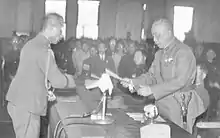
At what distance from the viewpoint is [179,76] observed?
285 cm

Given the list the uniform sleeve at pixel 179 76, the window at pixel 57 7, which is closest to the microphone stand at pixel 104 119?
the uniform sleeve at pixel 179 76

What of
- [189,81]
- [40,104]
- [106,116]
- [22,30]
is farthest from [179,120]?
[22,30]

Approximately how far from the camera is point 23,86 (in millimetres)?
2648

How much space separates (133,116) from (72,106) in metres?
0.65

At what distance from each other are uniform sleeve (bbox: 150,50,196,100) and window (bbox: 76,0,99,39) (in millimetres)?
2154

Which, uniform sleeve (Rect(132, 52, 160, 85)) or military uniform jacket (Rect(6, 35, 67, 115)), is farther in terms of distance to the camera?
uniform sleeve (Rect(132, 52, 160, 85))

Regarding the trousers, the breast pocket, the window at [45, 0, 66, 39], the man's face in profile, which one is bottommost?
the trousers

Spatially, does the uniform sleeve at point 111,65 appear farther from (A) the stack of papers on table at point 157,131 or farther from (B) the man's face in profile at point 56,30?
(A) the stack of papers on table at point 157,131

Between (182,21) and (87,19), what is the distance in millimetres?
1161

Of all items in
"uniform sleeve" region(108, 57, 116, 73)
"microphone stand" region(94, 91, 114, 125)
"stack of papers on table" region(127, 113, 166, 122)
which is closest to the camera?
"microphone stand" region(94, 91, 114, 125)

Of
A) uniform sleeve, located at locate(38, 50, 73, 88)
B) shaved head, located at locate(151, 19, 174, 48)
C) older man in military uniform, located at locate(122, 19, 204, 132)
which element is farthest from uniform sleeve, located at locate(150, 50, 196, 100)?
uniform sleeve, located at locate(38, 50, 73, 88)

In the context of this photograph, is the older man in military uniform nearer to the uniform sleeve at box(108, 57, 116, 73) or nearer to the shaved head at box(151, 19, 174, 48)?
the shaved head at box(151, 19, 174, 48)

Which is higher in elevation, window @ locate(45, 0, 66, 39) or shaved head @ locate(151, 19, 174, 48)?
window @ locate(45, 0, 66, 39)

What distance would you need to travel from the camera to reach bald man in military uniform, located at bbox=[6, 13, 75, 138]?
2635 mm
